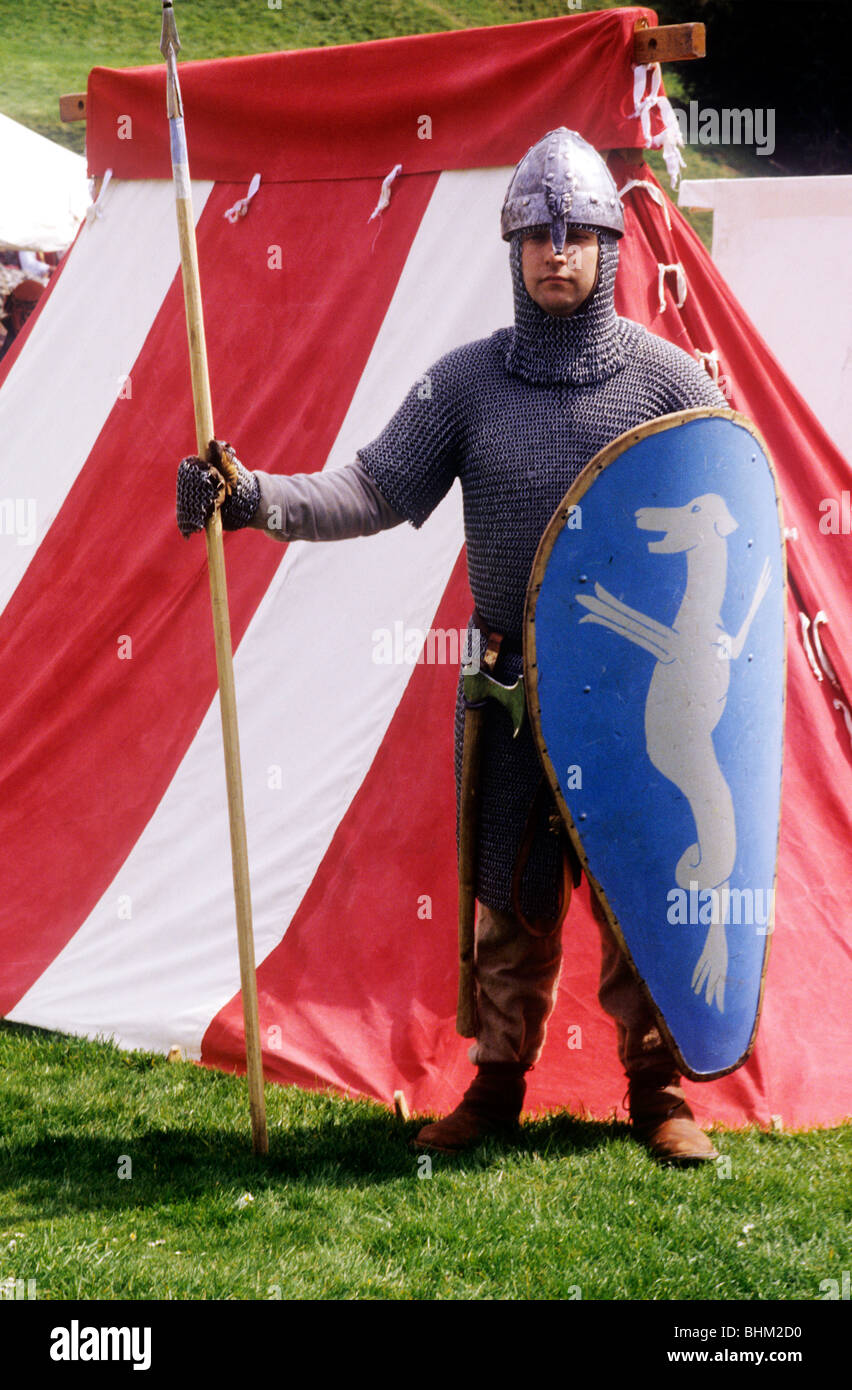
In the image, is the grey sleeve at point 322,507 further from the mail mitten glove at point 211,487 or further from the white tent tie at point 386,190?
the white tent tie at point 386,190

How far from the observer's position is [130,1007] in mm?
3561

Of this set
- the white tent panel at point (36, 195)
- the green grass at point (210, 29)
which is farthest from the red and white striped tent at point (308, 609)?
the green grass at point (210, 29)

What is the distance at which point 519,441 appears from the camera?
275 centimetres

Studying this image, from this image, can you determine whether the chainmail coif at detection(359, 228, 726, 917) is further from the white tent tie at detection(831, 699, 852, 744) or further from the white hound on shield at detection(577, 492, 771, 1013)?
the white tent tie at detection(831, 699, 852, 744)

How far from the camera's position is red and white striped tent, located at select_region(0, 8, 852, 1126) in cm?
328

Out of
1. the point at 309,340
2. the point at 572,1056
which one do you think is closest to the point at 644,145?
the point at 309,340

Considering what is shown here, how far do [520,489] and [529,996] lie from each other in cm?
100

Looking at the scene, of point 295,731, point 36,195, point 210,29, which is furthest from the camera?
point 210,29

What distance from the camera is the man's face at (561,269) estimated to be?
268 centimetres

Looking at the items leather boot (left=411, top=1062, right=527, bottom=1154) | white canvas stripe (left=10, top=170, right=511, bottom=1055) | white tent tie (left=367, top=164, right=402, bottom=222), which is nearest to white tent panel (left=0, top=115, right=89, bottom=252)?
white tent tie (left=367, top=164, right=402, bottom=222)

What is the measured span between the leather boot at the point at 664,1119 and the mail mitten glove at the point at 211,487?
1.36m

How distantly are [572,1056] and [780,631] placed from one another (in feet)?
3.56

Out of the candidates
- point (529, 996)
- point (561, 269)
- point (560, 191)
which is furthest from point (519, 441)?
point (529, 996)

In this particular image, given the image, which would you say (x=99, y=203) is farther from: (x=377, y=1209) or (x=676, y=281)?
(x=377, y=1209)
